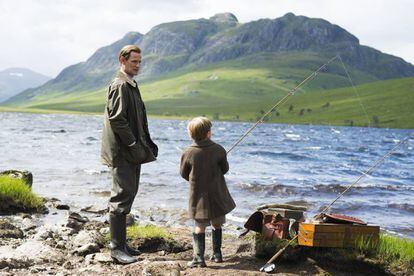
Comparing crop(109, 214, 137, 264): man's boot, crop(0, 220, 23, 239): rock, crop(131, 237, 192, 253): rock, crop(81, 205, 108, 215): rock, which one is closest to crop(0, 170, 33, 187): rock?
crop(81, 205, 108, 215): rock

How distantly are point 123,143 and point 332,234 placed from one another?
3.36 metres

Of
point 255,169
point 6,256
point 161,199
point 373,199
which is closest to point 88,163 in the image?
point 255,169

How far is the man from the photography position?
7.81 metres

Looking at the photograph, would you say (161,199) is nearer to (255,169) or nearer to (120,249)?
(120,249)

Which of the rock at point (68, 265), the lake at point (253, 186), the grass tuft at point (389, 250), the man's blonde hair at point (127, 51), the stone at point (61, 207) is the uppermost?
the man's blonde hair at point (127, 51)

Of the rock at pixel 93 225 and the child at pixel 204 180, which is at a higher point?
the child at pixel 204 180

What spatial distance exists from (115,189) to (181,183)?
16.0 meters

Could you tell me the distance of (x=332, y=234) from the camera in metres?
7.71

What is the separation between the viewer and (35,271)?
7.68 m

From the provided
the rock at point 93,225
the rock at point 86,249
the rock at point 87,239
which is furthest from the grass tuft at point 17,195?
the rock at point 86,249

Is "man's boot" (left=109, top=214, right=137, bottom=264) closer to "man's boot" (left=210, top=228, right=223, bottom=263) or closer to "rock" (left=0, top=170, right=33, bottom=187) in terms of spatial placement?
"man's boot" (left=210, top=228, right=223, bottom=263)

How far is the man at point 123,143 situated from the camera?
781cm

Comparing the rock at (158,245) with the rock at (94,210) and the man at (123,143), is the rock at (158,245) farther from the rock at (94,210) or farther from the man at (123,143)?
the rock at (94,210)

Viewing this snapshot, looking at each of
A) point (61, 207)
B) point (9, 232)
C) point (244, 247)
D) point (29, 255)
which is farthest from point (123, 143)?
point (61, 207)
